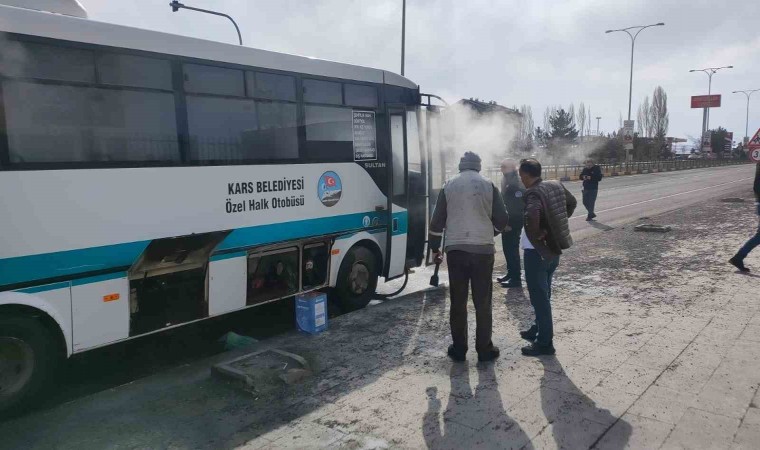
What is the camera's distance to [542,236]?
197 inches

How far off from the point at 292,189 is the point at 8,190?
289 cm

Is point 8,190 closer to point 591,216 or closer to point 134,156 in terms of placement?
point 134,156

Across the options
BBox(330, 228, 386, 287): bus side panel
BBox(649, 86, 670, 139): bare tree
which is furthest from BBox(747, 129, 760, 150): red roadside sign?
BBox(649, 86, 670, 139): bare tree

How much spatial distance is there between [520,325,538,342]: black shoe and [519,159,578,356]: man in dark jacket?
1.21 ft

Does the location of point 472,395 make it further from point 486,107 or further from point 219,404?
point 486,107

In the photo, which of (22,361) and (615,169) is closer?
(22,361)

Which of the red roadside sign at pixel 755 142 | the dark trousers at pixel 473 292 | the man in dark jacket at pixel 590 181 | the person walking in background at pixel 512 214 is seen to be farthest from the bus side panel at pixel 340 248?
the red roadside sign at pixel 755 142

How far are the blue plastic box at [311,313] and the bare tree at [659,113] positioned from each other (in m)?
101

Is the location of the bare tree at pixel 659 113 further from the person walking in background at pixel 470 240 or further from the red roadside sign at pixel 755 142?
the person walking in background at pixel 470 240

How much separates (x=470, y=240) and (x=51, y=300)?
3.55 metres

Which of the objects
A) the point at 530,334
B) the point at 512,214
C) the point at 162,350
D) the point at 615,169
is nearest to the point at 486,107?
the point at 512,214

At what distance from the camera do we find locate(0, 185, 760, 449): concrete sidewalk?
3.86 metres

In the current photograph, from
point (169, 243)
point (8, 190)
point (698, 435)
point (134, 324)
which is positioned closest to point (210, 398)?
point (134, 324)

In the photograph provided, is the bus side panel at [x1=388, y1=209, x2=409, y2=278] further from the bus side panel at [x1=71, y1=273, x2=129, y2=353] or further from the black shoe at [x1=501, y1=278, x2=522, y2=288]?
the bus side panel at [x1=71, y1=273, x2=129, y2=353]
